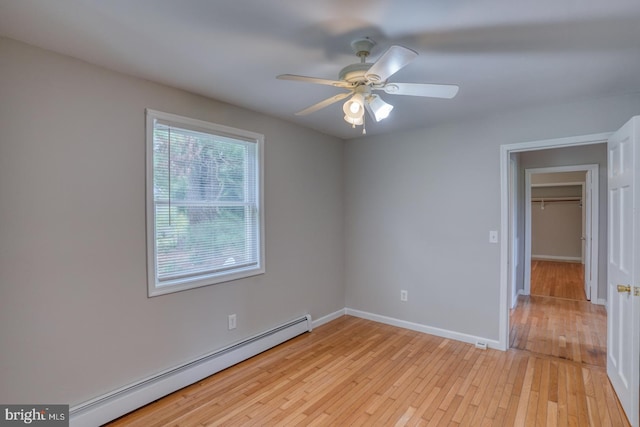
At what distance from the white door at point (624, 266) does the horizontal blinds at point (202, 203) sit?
2.86 meters

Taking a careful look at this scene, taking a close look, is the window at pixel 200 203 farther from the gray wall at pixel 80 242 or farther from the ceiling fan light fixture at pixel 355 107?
the ceiling fan light fixture at pixel 355 107

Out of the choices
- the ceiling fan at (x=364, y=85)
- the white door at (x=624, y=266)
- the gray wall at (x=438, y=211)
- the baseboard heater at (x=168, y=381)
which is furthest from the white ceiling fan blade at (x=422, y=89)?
the baseboard heater at (x=168, y=381)

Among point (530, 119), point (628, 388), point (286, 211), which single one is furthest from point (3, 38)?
point (628, 388)

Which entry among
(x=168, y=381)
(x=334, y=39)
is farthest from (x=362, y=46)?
(x=168, y=381)

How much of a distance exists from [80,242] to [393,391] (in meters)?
2.45

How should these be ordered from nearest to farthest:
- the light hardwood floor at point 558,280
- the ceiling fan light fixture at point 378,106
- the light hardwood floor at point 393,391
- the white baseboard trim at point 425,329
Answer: the ceiling fan light fixture at point 378,106 → the light hardwood floor at point 393,391 → the white baseboard trim at point 425,329 → the light hardwood floor at point 558,280

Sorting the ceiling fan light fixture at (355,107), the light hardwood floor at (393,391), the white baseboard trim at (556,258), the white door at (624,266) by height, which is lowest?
the light hardwood floor at (393,391)

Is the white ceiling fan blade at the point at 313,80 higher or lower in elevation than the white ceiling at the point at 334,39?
lower

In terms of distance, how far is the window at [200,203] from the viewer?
2494mm

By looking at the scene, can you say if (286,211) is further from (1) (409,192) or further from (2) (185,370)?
(2) (185,370)

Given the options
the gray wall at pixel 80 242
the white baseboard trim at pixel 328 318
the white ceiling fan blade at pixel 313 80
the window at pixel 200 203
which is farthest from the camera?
the white baseboard trim at pixel 328 318

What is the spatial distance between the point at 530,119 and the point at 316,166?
87.0 inches

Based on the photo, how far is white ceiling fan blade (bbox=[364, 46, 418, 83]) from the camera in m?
1.45

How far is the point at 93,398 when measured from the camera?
2.14 meters
